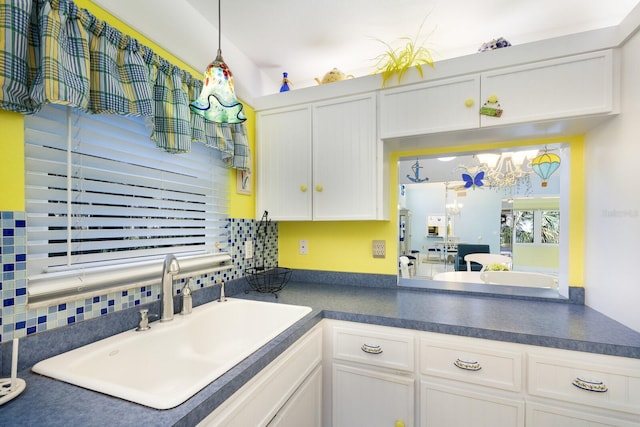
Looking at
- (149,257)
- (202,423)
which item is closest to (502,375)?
(202,423)

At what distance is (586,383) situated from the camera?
1067 millimetres

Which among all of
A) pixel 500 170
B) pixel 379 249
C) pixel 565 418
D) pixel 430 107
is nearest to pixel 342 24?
pixel 430 107

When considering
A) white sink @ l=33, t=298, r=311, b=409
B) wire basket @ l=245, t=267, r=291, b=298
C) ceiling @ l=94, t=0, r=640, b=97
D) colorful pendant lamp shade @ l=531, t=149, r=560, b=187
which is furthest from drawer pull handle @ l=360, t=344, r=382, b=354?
colorful pendant lamp shade @ l=531, t=149, r=560, b=187

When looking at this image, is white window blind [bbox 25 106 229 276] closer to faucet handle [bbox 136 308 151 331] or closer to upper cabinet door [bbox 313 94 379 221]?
faucet handle [bbox 136 308 151 331]

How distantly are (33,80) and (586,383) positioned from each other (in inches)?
83.5

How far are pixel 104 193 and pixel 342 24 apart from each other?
1.46 metres

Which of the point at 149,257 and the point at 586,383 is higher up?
the point at 149,257

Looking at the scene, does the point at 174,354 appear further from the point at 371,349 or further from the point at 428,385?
the point at 428,385

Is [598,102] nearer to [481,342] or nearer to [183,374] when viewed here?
[481,342]

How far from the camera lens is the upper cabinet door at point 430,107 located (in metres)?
1.47

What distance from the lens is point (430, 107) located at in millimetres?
1543

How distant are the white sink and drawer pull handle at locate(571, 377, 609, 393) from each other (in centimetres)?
110

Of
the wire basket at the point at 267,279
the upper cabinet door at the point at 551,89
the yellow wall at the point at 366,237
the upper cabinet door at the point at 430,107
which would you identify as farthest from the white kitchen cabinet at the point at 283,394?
the upper cabinet door at the point at 551,89

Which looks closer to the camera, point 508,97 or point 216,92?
point 216,92
